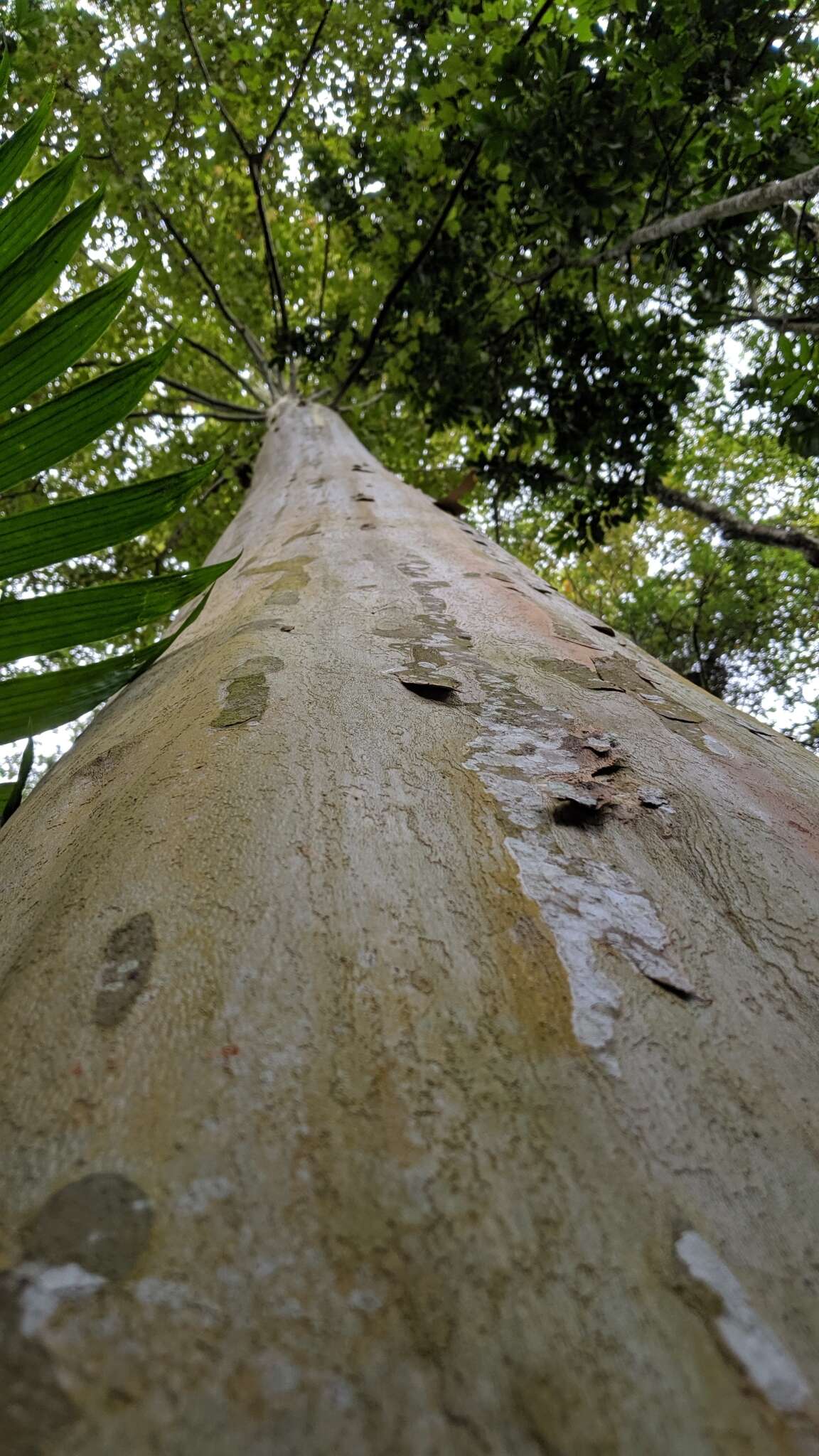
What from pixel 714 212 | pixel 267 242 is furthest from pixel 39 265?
pixel 267 242

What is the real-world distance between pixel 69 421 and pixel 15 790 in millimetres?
449

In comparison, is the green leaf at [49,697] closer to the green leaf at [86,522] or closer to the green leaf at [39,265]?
the green leaf at [86,522]

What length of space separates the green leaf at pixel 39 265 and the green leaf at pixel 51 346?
4 centimetres

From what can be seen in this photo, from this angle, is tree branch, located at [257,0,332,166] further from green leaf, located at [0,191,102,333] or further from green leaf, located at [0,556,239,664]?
green leaf, located at [0,556,239,664]

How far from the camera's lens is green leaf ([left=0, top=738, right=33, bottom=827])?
0.85 m

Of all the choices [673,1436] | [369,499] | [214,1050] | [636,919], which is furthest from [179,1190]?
[369,499]

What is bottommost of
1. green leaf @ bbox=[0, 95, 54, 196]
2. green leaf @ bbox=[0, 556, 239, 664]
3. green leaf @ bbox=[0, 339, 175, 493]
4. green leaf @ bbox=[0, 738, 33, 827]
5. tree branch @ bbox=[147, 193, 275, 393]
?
green leaf @ bbox=[0, 738, 33, 827]

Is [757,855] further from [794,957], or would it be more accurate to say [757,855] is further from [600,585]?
[600,585]

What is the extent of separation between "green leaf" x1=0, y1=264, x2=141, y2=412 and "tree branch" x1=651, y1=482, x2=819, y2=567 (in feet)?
11.8

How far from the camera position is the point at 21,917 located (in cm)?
60

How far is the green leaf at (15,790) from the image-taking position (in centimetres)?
85

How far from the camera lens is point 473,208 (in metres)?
3.27

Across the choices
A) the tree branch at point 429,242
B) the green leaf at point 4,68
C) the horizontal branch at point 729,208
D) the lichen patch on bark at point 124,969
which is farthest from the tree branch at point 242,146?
the lichen patch on bark at point 124,969

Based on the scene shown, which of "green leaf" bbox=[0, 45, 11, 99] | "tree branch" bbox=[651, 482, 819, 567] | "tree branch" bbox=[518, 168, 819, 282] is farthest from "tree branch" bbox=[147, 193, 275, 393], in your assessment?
"green leaf" bbox=[0, 45, 11, 99]
